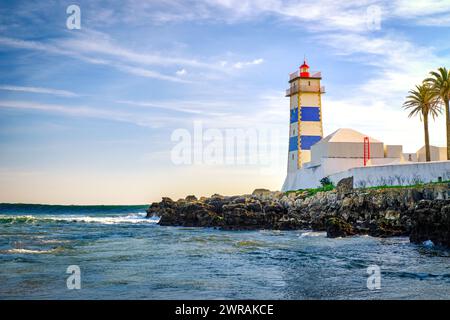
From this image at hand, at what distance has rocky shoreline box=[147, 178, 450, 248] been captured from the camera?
23469 mm

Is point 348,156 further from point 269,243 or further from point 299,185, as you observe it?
point 269,243

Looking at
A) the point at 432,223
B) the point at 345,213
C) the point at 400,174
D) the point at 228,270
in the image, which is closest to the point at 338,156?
the point at 400,174

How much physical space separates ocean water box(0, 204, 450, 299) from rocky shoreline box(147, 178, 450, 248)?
1.68 meters

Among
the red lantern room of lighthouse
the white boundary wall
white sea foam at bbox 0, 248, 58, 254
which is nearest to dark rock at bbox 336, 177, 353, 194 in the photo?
the white boundary wall

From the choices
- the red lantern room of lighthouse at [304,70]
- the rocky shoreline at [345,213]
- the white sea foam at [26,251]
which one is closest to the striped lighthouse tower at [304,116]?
the red lantern room of lighthouse at [304,70]

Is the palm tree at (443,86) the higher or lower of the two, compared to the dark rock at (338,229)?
higher

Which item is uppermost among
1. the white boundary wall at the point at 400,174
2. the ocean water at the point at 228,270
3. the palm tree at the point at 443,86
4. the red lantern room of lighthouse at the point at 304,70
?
the red lantern room of lighthouse at the point at 304,70

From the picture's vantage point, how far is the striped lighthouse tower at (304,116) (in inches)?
2012

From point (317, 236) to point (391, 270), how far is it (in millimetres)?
14416

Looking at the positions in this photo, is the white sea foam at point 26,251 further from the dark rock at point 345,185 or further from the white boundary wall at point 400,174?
the white boundary wall at point 400,174

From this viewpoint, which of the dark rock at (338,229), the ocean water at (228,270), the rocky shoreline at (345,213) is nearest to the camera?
the ocean water at (228,270)

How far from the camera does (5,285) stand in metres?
13.8

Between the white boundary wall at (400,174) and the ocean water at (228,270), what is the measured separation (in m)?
8.47
